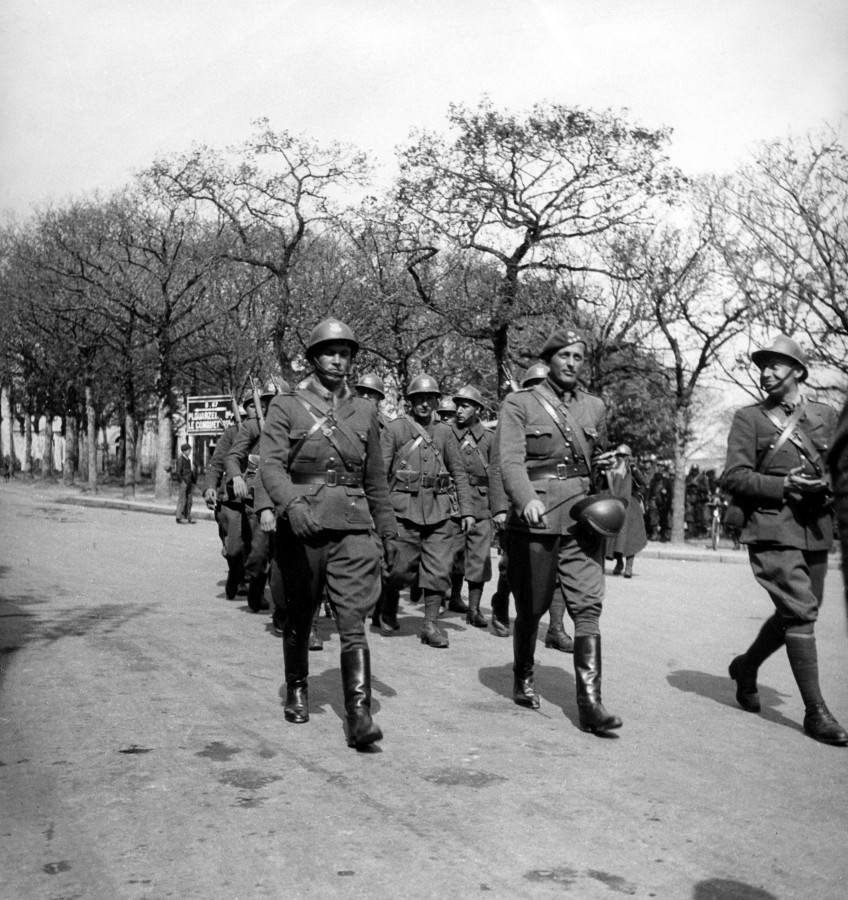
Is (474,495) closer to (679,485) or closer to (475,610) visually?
(475,610)

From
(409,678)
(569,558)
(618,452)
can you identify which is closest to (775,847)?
(569,558)

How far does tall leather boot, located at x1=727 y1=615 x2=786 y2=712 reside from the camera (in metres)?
6.49

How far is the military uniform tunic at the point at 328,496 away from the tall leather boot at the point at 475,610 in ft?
13.8

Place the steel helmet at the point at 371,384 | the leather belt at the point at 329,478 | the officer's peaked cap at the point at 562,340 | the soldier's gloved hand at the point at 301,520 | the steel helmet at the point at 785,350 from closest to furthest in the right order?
1. the soldier's gloved hand at the point at 301,520
2. the leather belt at the point at 329,478
3. the steel helmet at the point at 785,350
4. the officer's peaked cap at the point at 562,340
5. the steel helmet at the point at 371,384

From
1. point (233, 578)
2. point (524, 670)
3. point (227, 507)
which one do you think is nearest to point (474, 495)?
point (227, 507)

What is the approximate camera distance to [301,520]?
5.75m

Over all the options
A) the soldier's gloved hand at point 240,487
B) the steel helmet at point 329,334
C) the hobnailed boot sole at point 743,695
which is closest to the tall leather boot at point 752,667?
the hobnailed boot sole at point 743,695

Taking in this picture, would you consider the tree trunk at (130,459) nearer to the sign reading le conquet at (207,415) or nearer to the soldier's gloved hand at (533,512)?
the sign reading le conquet at (207,415)

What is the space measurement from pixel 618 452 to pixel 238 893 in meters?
3.63

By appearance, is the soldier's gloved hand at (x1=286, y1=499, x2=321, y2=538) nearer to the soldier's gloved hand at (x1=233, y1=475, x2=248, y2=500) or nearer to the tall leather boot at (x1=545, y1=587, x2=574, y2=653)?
the tall leather boot at (x1=545, y1=587, x2=574, y2=653)

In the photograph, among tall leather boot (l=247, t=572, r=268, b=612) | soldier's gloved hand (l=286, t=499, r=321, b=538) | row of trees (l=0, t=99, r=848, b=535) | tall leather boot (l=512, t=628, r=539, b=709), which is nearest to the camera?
soldier's gloved hand (l=286, t=499, r=321, b=538)

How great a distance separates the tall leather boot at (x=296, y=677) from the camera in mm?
6047

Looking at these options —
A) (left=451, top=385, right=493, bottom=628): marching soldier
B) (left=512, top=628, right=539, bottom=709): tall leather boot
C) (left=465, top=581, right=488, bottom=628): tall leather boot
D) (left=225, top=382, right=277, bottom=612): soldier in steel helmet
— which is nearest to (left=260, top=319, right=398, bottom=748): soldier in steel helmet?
(left=512, top=628, right=539, bottom=709): tall leather boot

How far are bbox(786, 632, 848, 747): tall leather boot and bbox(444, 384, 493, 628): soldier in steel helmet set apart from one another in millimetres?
4569
